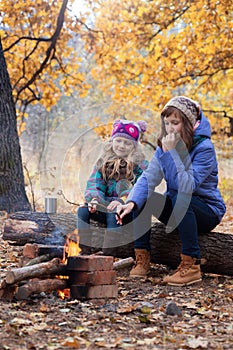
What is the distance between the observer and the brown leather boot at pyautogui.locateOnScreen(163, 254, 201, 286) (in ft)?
12.9

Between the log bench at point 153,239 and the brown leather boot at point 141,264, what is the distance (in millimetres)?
122

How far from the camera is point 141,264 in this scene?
422cm

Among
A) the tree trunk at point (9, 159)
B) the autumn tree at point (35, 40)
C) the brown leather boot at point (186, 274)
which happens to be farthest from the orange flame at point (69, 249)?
the autumn tree at point (35, 40)

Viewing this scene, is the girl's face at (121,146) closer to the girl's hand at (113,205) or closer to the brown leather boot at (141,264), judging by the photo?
the girl's hand at (113,205)

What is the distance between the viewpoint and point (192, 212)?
3951mm

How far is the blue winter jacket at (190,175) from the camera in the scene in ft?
13.0

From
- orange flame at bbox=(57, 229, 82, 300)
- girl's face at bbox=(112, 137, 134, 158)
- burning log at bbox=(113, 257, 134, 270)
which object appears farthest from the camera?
girl's face at bbox=(112, 137, 134, 158)

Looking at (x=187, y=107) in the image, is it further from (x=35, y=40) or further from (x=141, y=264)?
(x=35, y=40)

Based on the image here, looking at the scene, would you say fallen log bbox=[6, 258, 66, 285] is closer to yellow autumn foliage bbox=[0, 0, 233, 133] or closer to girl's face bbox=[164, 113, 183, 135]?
girl's face bbox=[164, 113, 183, 135]

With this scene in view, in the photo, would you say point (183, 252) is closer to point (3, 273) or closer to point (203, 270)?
point (203, 270)

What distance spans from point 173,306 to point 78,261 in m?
0.69

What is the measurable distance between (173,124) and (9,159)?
11.1ft

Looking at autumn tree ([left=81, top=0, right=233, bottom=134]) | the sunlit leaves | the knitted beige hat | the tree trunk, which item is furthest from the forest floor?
autumn tree ([left=81, top=0, right=233, bottom=134])

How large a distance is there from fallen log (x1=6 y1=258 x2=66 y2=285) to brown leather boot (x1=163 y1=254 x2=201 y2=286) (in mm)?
881
